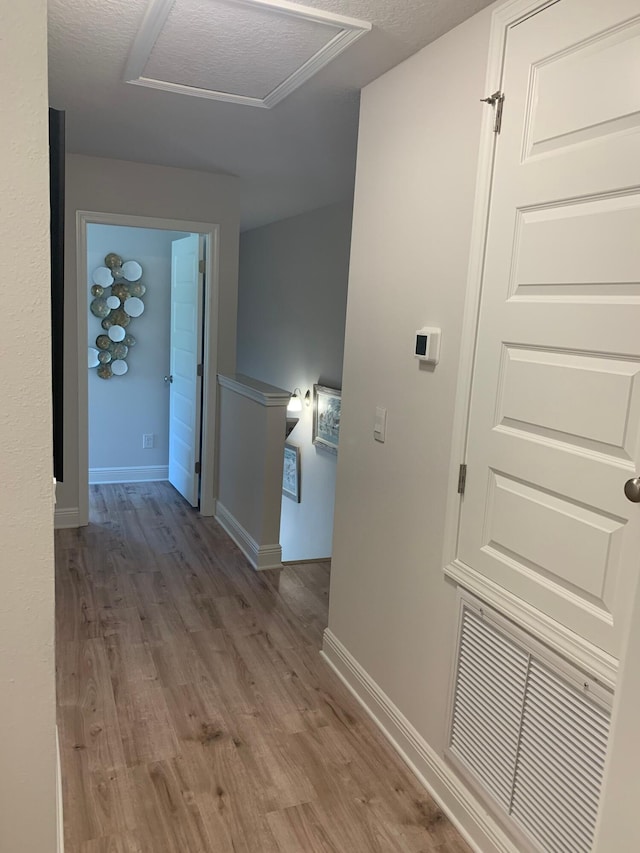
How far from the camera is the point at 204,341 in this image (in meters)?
4.63

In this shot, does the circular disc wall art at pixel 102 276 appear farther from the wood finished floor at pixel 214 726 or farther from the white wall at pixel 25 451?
the white wall at pixel 25 451

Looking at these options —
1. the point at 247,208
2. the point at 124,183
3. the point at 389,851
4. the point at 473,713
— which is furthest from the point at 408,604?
the point at 247,208

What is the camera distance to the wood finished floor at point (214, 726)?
1.97 m

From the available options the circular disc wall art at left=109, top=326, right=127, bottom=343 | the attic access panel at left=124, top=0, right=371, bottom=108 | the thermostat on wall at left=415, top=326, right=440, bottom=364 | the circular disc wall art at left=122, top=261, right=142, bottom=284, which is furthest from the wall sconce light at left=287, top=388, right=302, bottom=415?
the thermostat on wall at left=415, top=326, right=440, bottom=364

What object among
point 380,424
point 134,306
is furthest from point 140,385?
point 380,424

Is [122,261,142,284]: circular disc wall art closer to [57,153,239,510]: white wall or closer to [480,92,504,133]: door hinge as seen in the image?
[57,153,239,510]: white wall

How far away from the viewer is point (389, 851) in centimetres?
192

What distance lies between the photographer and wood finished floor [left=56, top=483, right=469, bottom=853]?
197 centimetres

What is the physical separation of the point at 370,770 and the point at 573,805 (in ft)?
2.77

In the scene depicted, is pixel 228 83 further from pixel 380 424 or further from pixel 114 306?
pixel 114 306

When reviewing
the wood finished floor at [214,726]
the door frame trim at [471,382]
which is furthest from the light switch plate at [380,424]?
the wood finished floor at [214,726]

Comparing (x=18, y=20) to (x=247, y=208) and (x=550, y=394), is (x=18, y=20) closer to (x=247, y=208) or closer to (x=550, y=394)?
(x=550, y=394)

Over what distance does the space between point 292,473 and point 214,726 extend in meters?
4.17

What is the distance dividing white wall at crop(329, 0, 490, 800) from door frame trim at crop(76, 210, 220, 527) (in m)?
2.06
